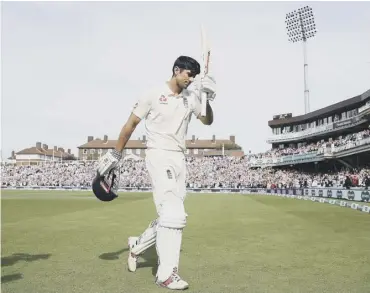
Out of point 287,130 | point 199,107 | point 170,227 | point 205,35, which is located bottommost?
point 170,227

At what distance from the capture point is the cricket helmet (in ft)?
16.7

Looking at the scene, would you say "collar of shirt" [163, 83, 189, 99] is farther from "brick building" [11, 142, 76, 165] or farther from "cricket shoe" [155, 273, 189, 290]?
"brick building" [11, 142, 76, 165]

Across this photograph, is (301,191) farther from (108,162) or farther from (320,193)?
(108,162)

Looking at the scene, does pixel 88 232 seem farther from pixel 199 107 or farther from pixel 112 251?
pixel 199 107

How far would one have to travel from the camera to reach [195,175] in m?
64.4

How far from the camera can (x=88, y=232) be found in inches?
408

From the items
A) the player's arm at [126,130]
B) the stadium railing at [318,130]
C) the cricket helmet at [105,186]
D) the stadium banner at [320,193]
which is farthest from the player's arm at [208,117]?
the stadium railing at [318,130]

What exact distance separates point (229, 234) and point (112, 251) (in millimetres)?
3526

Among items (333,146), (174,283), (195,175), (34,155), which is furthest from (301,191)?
(34,155)

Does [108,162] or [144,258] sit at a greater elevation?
[108,162]

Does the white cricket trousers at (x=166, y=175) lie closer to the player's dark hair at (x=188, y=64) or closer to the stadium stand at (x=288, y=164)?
the player's dark hair at (x=188, y=64)

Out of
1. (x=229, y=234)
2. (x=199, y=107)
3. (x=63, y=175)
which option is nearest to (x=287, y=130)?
(x=63, y=175)

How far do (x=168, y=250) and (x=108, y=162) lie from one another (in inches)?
49.3

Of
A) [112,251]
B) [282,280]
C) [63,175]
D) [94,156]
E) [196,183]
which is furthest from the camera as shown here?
[94,156]
